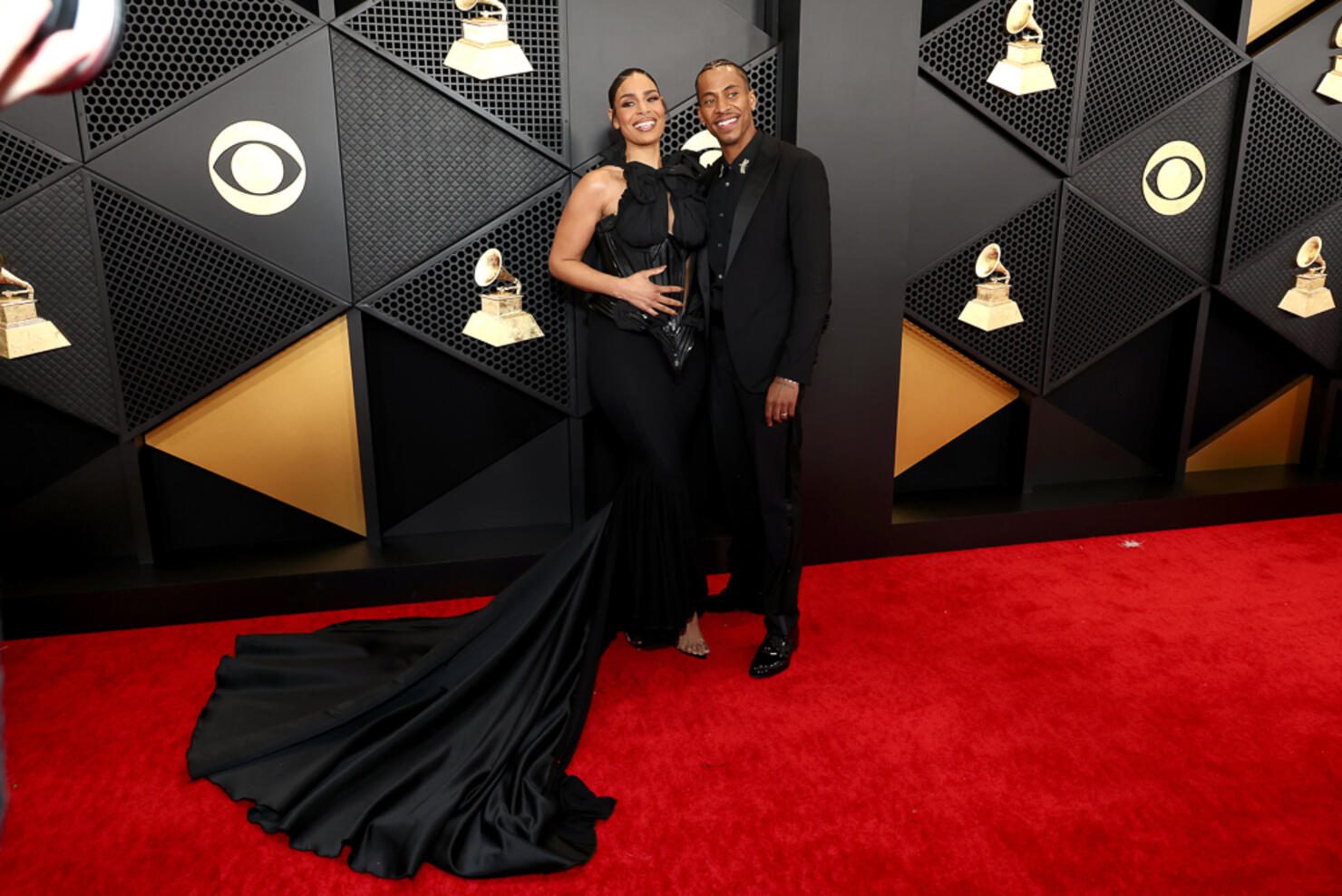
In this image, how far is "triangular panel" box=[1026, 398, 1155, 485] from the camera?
403 cm

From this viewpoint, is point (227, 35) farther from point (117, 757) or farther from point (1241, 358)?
point (1241, 358)

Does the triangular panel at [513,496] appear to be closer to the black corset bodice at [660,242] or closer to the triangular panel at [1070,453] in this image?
the black corset bodice at [660,242]

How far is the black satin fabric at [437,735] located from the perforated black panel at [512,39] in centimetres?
140

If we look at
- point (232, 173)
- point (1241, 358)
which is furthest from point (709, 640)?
point (1241, 358)

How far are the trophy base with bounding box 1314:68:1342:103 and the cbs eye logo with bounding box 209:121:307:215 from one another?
366 centimetres

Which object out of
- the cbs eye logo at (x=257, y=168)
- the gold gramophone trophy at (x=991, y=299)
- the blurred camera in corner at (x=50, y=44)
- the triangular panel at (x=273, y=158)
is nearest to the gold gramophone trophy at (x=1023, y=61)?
the gold gramophone trophy at (x=991, y=299)

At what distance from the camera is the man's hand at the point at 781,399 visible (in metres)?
2.68

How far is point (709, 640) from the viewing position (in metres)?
3.06

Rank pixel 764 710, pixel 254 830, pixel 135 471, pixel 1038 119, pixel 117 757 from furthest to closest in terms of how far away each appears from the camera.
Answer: pixel 1038 119 → pixel 135 471 → pixel 764 710 → pixel 117 757 → pixel 254 830

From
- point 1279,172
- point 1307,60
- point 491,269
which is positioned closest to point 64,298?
point 491,269

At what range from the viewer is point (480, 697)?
7.97 ft

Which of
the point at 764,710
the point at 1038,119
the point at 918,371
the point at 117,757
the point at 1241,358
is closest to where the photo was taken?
the point at 117,757

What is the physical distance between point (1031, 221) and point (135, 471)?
3194 millimetres

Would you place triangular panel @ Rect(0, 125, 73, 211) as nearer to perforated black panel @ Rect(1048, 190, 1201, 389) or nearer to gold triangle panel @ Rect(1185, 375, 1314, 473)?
perforated black panel @ Rect(1048, 190, 1201, 389)
